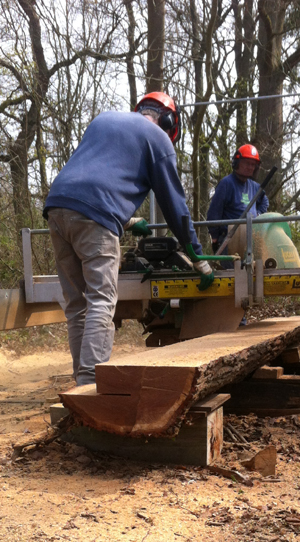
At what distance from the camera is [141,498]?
2.39m

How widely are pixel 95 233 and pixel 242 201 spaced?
354 centimetres

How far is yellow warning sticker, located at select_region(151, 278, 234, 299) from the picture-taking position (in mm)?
4652

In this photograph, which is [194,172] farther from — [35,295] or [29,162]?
[35,295]

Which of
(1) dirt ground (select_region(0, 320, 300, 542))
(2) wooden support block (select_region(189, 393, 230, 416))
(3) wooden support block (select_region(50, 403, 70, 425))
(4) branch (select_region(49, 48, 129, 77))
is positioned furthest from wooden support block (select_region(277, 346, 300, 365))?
(4) branch (select_region(49, 48, 129, 77))

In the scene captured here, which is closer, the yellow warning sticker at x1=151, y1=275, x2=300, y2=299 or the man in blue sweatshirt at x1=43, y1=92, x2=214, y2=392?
the man in blue sweatshirt at x1=43, y1=92, x2=214, y2=392

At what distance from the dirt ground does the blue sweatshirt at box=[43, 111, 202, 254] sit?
133 centimetres

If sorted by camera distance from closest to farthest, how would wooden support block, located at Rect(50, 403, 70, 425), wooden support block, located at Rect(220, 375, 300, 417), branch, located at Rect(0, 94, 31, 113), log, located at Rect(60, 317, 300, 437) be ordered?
log, located at Rect(60, 317, 300, 437)
wooden support block, located at Rect(50, 403, 70, 425)
wooden support block, located at Rect(220, 375, 300, 417)
branch, located at Rect(0, 94, 31, 113)

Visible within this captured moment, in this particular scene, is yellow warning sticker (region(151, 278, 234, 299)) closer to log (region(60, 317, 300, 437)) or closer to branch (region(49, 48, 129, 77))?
log (region(60, 317, 300, 437))

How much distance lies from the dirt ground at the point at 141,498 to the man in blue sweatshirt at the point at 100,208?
52 centimetres

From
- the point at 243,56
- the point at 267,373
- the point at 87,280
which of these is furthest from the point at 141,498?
the point at 243,56

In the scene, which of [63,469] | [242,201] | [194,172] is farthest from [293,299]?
[63,469]

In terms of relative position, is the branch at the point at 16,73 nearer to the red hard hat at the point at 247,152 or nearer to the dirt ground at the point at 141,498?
the red hard hat at the point at 247,152

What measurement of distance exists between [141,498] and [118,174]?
71.6 inches

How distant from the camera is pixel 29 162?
39.4 feet
